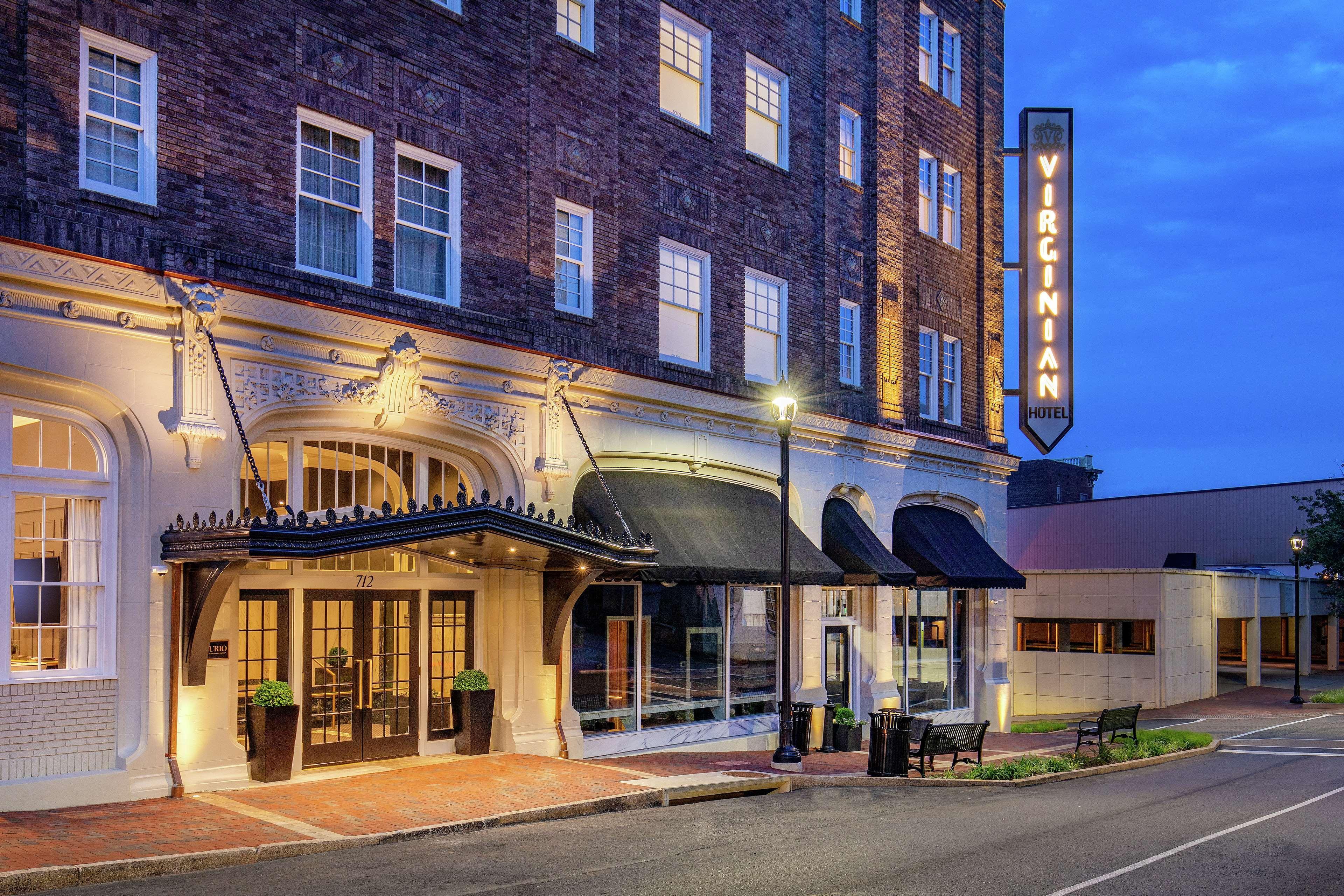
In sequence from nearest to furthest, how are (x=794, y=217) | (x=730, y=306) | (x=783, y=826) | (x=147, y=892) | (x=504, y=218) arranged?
(x=147, y=892) < (x=783, y=826) < (x=504, y=218) < (x=730, y=306) < (x=794, y=217)

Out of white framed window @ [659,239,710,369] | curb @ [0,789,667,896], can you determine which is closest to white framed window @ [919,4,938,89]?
white framed window @ [659,239,710,369]

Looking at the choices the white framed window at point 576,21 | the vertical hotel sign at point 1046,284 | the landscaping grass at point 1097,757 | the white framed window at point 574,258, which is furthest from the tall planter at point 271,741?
the vertical hotel sign at point 1046,284

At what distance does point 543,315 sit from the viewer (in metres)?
18.1

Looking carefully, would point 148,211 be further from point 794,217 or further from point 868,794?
point 794,217

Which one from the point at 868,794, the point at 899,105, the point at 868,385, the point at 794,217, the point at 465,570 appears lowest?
the point at 868,794

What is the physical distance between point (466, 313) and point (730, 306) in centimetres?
662

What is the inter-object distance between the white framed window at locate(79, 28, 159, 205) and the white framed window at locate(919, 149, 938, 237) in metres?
18.8

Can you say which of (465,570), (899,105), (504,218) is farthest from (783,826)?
(899,105)

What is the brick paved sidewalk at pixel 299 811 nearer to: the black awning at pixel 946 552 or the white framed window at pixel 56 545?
the white framed window at pixel 56 545

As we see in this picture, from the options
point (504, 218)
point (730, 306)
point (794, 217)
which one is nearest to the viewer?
point (504, 218)

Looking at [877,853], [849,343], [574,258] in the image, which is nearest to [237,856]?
[877,853]

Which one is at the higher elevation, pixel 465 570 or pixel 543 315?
pixel 543 315

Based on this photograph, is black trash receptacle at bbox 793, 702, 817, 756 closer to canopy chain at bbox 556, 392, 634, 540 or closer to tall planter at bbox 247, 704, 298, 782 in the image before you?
canopy chain at bbox 556, 392, 634, 540

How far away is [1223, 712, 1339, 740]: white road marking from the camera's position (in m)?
27.1
